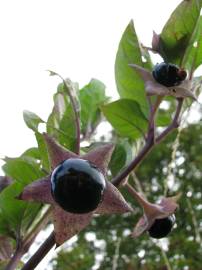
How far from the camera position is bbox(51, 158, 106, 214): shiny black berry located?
59 centimetres

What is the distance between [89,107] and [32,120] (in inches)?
9.3

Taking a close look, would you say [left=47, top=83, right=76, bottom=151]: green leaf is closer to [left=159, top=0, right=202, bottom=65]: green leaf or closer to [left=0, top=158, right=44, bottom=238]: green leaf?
[left=0, top=158, right=44, bottom=238]: green leaf

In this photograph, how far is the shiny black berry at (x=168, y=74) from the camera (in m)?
0.71

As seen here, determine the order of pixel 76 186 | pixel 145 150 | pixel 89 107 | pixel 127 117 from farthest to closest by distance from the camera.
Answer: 1. pixel 89 107
2. pixel 127 117
3. pixel 145 150
4. pixel 76 186

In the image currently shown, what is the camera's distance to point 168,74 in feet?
2.34

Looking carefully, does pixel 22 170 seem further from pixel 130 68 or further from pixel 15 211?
pixel 130 68

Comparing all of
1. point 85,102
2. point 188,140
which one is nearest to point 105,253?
point 188,140

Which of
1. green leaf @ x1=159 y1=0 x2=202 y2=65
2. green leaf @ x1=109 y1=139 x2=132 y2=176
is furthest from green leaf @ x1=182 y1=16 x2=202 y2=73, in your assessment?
green leaf @ x1=109 y1=139 x2=132 y2=176

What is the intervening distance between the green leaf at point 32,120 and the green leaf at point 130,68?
6.5 inches

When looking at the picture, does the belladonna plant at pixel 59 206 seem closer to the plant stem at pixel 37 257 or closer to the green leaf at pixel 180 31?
the plant stem at pixel 37 257

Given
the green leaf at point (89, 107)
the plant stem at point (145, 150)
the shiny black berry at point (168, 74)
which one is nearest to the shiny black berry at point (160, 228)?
the plant stem at point (145, 150)

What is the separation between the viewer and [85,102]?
1013 millimetres

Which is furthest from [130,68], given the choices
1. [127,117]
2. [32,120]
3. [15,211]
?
[15,211]

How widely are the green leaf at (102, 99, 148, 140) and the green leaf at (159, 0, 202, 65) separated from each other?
102 millimetres
